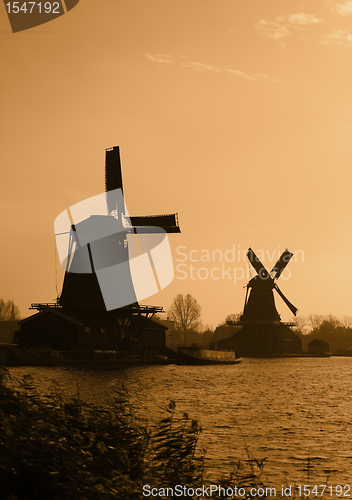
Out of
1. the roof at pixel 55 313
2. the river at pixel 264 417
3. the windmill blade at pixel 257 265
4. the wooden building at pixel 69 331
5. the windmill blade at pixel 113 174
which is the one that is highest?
the windmill blade at pixel 113 174

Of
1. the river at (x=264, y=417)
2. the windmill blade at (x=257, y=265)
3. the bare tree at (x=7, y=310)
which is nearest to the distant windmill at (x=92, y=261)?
the river at (x=264, y=417)

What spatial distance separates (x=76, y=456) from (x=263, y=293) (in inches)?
2901

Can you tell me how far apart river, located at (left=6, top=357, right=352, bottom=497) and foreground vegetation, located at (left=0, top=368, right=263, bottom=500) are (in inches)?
56.7

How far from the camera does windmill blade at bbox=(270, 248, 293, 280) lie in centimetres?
8081

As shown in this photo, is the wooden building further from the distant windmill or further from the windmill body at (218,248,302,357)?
the windmill body at (218,248,302,357)

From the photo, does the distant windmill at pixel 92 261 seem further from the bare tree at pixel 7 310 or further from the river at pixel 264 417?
the bare tree at pixel 7 310

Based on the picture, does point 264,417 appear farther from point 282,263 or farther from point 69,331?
point 282,263

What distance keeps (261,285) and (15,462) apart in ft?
241

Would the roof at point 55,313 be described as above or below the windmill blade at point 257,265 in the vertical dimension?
below

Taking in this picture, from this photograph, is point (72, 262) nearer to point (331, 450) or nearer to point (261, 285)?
point (331, 450)

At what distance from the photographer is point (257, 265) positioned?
263ft

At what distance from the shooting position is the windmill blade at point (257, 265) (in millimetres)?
79625
